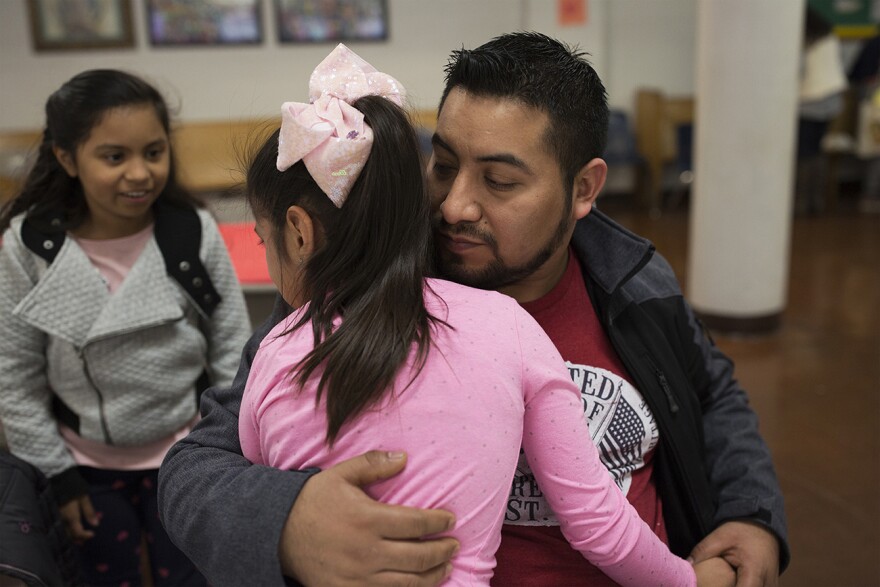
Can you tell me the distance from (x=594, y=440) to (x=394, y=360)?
1.64 feet

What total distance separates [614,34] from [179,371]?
7.79m

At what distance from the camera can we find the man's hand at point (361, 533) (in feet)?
3.00

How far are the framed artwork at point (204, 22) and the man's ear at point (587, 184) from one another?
709cm

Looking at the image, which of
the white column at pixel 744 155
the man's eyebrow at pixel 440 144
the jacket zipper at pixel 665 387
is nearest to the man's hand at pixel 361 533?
the man's eyebrow at pixel 440 144

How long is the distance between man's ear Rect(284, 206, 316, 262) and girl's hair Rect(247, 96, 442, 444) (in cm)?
1

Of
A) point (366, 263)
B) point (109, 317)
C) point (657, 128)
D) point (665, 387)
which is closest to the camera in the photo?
point (366, 263)

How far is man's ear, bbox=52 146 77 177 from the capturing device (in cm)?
174

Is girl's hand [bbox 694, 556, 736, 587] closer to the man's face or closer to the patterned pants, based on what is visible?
the man's face

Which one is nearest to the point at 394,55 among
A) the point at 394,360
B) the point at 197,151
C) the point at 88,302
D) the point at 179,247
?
the point at 197,151

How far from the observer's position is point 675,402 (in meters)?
1.42

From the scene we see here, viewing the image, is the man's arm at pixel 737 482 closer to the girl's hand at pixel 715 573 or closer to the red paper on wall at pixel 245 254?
the girl's hand at pixel 715 573

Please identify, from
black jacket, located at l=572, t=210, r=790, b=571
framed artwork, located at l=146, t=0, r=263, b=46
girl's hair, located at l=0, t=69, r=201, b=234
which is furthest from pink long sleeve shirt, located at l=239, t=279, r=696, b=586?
framed artwork, located at l=146, t=0, r=263, b=46

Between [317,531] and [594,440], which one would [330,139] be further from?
[594,440]

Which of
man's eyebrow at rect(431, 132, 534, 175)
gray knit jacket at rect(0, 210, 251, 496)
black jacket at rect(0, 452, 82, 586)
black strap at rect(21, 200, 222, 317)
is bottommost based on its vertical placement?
black jacket at rect(0, 452, 82, 586)
